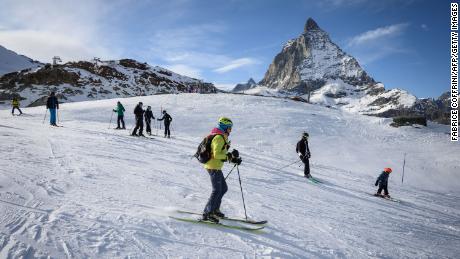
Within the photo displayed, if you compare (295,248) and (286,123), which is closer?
(295,248)

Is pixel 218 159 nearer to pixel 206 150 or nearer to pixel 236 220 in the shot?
pixel 206 150

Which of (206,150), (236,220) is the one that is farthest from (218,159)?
(236,220)

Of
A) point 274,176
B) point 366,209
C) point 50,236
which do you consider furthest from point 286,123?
point 50,236

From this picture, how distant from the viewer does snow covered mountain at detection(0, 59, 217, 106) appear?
50.7 meters

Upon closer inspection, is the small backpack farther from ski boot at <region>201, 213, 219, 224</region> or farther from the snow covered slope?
the snow covered slope

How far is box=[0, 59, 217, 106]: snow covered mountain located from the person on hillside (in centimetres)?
3976

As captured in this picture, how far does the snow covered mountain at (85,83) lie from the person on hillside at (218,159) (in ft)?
130

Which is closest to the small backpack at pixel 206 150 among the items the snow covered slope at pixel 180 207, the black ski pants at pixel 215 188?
→ the black ski pants at pixel 215 188

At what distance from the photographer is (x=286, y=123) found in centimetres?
2794

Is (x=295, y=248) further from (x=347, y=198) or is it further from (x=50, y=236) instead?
(x=347, y=198)

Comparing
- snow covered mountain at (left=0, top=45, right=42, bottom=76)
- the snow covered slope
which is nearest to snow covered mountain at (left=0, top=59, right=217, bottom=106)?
the snow covered slope

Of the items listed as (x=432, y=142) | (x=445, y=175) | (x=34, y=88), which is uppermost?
(x=34, y=88)

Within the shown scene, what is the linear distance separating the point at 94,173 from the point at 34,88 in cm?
5502

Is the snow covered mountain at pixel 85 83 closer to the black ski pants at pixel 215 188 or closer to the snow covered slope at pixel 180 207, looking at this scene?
the snow covered slope at pixel 180 207
